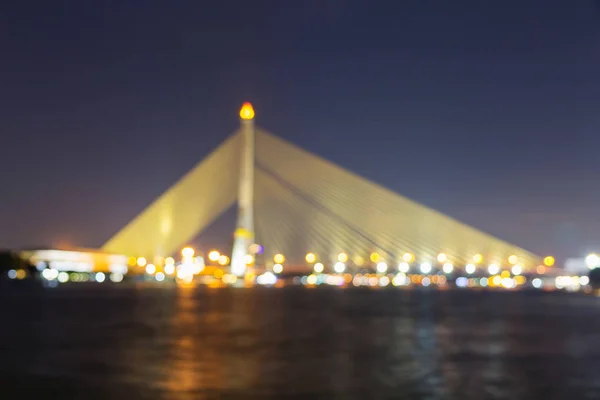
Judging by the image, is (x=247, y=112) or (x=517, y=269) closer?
(x=247, y=112)

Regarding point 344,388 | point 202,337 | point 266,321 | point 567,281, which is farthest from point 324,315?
point 567,281

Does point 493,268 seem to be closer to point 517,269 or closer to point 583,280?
point 517,269

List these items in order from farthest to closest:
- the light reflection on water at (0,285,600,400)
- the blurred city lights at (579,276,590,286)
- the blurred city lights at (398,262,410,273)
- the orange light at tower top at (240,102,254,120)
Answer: the blurred city lights at (579,276,590,286)
the blurred city lights at (398,262,410,273)
the orange light at tower top at (240,102,254,120)
the light reflection on water at (0,285,600,400)

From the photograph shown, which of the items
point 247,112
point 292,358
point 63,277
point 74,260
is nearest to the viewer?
point 292,358

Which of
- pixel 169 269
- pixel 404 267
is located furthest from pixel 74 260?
pixel 404 267

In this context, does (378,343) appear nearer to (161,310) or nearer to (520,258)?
(161,310)

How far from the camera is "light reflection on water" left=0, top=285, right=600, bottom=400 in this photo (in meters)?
12.6

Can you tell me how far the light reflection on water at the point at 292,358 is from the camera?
12641mm

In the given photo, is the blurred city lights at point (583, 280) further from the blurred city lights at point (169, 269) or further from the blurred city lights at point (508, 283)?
the blurred city lights at point (169, 269)

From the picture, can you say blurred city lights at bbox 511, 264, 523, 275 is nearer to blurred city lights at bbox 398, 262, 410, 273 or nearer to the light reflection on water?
blurred city lights at bbox 398, 262, 410, 273

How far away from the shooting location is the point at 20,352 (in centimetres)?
1750

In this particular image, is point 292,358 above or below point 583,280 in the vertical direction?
below

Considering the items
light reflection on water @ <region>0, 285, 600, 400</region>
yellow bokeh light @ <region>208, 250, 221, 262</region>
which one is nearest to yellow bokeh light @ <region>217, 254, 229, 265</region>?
yellow bokeh light @ <region>208, 250, 221, 262</region>

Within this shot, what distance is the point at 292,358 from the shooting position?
16.6m
